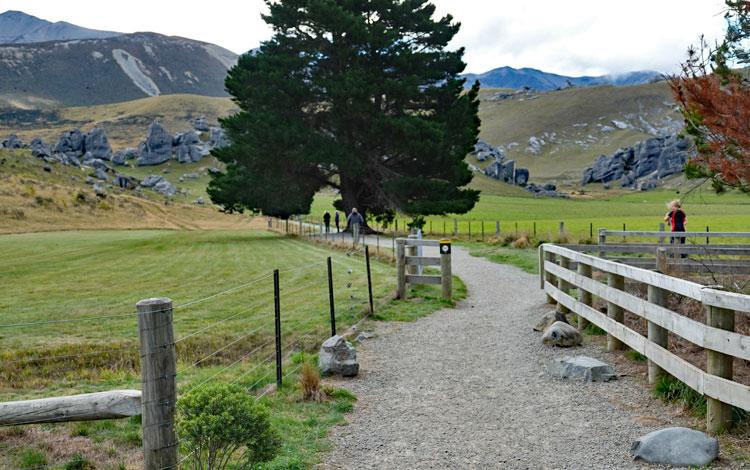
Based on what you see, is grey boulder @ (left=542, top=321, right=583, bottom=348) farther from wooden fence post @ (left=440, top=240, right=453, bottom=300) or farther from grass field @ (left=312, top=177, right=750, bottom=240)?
wooden fence post @ (left=440, top=240, right=453, bottom=300)

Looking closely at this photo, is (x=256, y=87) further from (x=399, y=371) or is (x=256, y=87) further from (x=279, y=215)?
(x=399, y=371)

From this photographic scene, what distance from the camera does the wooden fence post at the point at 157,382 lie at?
464 cm

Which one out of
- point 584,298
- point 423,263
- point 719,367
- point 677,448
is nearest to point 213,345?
point 423,263

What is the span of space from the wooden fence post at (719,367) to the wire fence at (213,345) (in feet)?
16.0

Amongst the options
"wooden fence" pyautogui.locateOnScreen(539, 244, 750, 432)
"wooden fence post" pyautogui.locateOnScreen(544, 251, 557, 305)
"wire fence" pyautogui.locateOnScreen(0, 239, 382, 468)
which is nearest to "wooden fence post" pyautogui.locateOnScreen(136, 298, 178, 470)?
"wire fence" pyautogui.locateOnScreen(0, 239, 382, 468)

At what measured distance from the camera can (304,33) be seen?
45.2 m

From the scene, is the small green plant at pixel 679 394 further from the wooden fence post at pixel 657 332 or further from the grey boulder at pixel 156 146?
the grey boulder at pixel 156 146

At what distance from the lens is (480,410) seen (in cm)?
772

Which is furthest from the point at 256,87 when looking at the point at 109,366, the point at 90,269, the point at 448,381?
the point at 448,381

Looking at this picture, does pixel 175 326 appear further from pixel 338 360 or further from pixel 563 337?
pixel 563 337

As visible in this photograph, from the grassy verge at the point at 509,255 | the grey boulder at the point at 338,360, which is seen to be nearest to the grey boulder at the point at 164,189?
the grassy verge at the point at 509,255

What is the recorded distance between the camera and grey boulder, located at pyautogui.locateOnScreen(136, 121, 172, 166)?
562ft

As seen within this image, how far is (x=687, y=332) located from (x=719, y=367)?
64cm

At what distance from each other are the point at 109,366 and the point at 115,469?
6442mm
